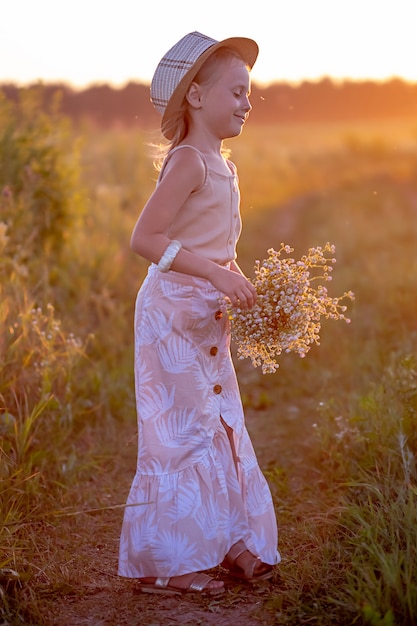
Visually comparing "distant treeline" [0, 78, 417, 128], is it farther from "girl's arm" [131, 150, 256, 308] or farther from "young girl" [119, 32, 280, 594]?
"girl's arm" [131, 150, 256, 308]

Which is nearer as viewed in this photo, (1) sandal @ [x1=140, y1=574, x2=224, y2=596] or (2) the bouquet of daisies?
(2) the bouquet of daisies

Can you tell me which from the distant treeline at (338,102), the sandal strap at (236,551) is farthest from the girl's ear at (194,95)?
the distant treeline at (338,102)

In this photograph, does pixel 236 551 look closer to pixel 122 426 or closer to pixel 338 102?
pixel 122 426

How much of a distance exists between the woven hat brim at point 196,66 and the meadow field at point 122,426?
0.55 feet

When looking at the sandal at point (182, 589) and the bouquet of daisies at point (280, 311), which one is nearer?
the bouquet of daisies at point (280, 311)

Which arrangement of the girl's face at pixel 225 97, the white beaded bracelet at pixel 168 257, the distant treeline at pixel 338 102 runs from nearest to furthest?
1. the white beaded bracelet at pixel 168 257
2. the girl's face at pixel 225 97
3. the distant treeline at pixel 338 102

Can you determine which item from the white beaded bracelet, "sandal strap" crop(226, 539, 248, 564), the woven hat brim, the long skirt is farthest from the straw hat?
"sandal strap" crop(226, 539, 248, 564)

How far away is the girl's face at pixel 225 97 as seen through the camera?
3111 millimetres

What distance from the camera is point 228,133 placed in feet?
10.4

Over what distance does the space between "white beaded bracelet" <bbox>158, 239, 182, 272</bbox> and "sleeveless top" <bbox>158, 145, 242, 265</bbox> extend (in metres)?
0.16

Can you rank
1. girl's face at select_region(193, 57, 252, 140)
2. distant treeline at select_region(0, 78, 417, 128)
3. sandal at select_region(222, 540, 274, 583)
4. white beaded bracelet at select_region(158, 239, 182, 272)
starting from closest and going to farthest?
white beaded bracelet at select_region(158, 239, 182, 272)
girl's face at select_region(193, 57, 252, 140)
sandal at select_region(222, 540, 274, 583)
distant treeline at select_region(0, 78, 417, 128)

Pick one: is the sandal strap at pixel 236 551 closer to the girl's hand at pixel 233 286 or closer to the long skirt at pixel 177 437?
the long skirt at pixel 177 437

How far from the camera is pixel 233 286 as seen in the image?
2.98 m

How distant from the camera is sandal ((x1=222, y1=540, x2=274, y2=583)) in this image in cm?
325
